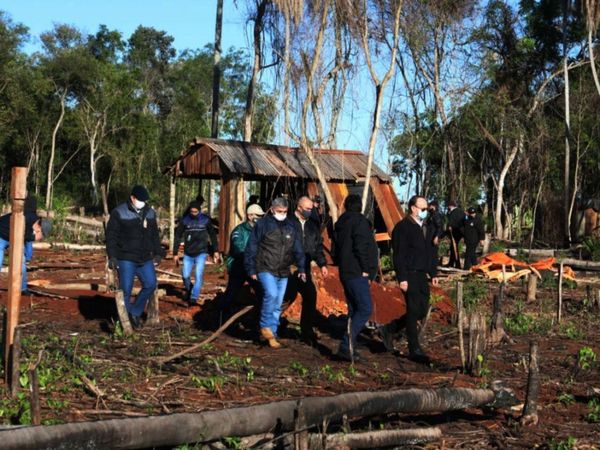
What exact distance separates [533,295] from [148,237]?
7.68 metres

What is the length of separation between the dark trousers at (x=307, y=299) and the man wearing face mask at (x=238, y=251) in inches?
21.2

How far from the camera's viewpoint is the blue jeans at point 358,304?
1026 centimetres

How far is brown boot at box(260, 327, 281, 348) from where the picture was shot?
35.3ft

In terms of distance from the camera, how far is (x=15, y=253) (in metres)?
7.94

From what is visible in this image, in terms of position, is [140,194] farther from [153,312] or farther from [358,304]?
[358,304]

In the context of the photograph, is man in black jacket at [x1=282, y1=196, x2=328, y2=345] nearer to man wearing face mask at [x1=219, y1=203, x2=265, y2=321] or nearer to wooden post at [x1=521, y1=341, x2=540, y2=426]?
man wearing face mask at [x1=219, y1=203, x2=265, y2=321]

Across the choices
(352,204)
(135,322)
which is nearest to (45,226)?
(135,322)

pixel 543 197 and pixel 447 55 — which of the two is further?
pixel 543 197

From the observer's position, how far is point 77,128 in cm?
5134

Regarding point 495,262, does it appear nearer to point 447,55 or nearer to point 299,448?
point 447,55

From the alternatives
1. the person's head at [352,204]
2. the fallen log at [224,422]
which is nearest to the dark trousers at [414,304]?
the person's head at [352,204]

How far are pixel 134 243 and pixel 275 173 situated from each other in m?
11.6

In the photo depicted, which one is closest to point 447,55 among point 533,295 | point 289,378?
point 533,295

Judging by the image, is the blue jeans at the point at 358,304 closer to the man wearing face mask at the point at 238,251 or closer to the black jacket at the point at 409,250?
the black jacket at the point at 409,250
